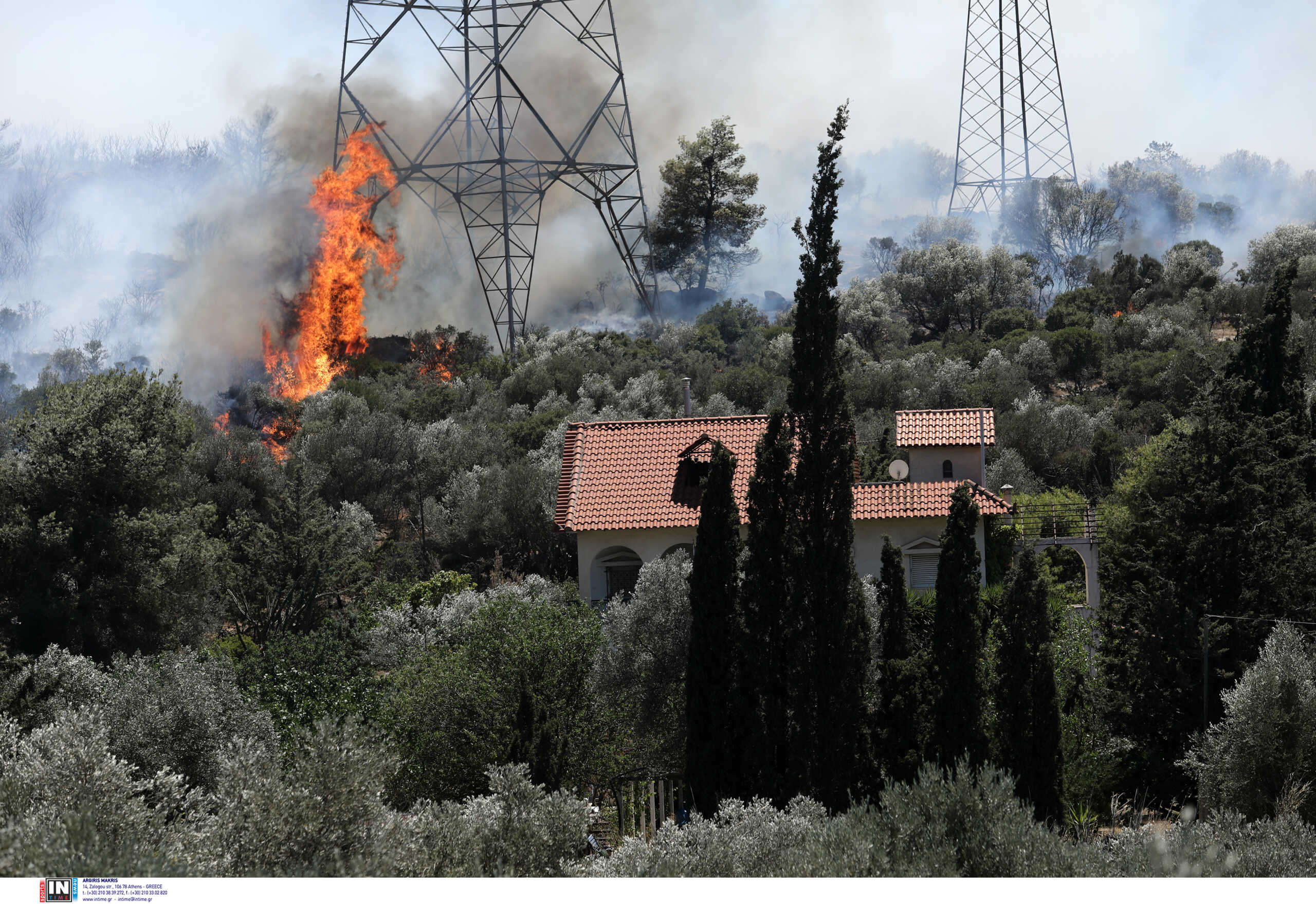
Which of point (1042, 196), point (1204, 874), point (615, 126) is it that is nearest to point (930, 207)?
point (1042, 196)

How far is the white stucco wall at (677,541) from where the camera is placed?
24500 mm

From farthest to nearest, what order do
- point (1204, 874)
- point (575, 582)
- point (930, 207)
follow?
point (930, 207), point (575, 582), point (1204, 874)

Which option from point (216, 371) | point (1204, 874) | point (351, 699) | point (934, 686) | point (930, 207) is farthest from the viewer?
point (930, 207)

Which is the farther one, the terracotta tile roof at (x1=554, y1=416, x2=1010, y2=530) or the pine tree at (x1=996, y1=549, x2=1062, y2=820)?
the terracotta tile roof at (x1=554, y1=416, x2=1010, y2=530)

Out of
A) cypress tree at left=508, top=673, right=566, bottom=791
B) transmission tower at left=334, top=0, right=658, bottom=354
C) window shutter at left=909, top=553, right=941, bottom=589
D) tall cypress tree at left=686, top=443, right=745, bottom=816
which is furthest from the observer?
transmission tower at left=334, top=0, right=658, bottom=354

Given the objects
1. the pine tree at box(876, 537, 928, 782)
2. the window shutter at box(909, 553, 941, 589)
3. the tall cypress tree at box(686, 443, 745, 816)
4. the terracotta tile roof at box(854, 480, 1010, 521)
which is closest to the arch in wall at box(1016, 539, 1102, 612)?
the terracotta tile roof at box(854, 480, 1010, 521)

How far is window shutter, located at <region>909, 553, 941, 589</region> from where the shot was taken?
2473cm

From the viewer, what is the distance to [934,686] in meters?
16.1

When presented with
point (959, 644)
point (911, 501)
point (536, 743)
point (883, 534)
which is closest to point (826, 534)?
point (959, 644)

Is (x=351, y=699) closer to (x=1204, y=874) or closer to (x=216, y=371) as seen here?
(x=1204, y=874)

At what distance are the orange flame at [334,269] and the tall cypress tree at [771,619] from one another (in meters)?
30.4

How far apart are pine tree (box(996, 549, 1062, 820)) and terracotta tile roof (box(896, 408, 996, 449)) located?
10.6 metres

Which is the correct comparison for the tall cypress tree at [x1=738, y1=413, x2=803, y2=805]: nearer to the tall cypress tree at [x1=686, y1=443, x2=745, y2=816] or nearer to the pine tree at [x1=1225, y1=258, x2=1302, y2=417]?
the tall cypress tree at [x1=686, y1=443, x2=745, y2=816]
